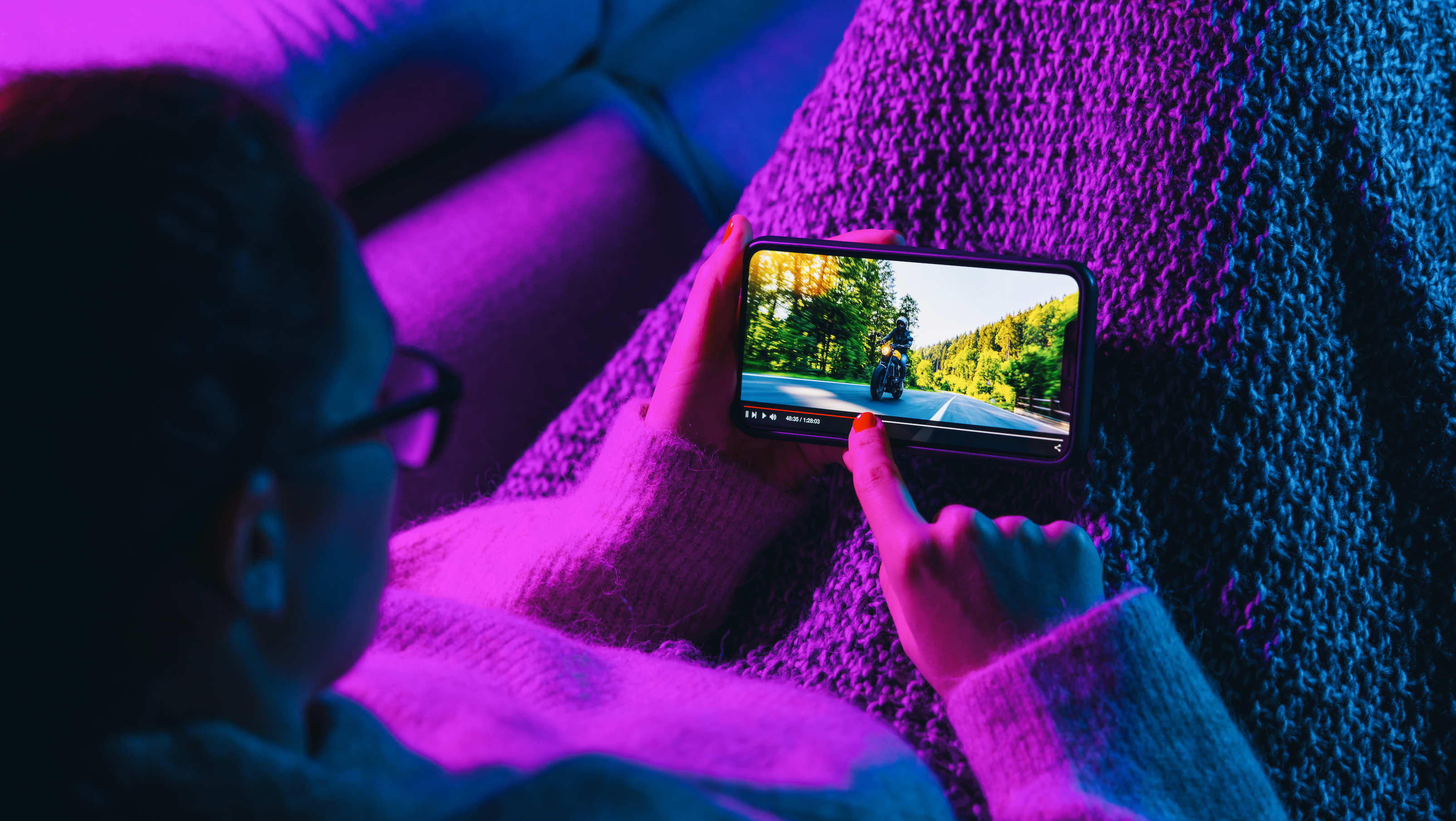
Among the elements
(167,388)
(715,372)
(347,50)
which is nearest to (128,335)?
(167,388)

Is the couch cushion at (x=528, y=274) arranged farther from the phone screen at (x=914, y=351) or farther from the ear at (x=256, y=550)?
the ear at (x=256, y=550)

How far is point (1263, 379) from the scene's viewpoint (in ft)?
2.03

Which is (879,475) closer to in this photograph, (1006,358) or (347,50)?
(1006,358)

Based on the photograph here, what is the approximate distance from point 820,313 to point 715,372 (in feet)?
0.34

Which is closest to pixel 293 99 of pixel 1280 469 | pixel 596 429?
pixel 596 429

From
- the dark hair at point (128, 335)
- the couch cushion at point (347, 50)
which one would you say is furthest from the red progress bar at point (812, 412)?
the couch cushion at point (347, 50)

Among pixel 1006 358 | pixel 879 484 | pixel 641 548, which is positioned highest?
pixel 1006 358

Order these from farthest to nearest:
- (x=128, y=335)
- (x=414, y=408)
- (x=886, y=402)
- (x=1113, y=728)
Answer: (x=886, y=402) → (x=1113, y=728) → (x=414, y=408) → (x=128, y=335)

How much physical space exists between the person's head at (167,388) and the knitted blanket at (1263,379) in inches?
17.6

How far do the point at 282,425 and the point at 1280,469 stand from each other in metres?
0.67

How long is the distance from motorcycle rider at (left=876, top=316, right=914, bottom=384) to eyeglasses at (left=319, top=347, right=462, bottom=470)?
0.34 metres

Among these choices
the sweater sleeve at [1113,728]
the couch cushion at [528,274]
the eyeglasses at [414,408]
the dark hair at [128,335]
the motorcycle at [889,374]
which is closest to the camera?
the dark hair at [128,335]

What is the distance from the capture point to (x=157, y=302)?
301 mm

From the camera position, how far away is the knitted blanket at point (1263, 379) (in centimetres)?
62
